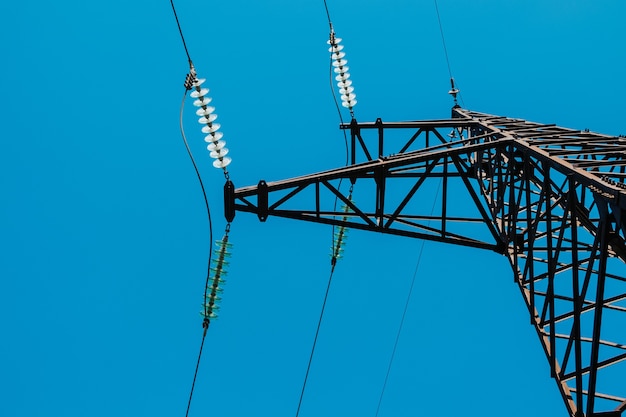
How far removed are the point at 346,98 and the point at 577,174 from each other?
12281 mm

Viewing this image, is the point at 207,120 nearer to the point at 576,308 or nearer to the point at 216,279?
the point at 216,279

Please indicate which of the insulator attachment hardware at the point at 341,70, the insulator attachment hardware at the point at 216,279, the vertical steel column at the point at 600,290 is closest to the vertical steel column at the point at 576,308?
the vertical steel column at the point at 600,290

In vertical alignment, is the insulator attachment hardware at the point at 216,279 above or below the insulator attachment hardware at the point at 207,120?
below

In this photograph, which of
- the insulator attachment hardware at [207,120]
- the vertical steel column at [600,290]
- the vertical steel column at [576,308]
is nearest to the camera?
the vertical steel column at [600,290]

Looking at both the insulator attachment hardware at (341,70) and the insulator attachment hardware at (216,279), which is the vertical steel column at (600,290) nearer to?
the insulator attachment hardware at (216,279)

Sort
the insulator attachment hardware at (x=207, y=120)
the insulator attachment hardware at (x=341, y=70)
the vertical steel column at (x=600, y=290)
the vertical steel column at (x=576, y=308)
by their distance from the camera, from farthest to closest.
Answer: the insulator attachment hardware at (x=341, y=70) < the insulator attachment hardware at (x=207, y=120) < the vertical steel column at (x=576, y=308) < the vertical steel column at (x=600, y=290)

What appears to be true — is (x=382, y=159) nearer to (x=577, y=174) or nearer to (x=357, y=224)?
(x=357, y=224)

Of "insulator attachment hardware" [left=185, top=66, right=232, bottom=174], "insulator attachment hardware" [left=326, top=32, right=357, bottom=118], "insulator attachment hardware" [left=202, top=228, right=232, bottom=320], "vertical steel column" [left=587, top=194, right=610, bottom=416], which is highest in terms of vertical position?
"insulator attachment hardware" [left=326, top=32, right=357, bottom=118]

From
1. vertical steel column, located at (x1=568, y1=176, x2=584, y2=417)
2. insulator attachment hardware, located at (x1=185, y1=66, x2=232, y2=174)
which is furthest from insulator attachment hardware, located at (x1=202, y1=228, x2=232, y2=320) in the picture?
vertical steel column, located at (x1=568, y1=176, x2=584, y2=417)

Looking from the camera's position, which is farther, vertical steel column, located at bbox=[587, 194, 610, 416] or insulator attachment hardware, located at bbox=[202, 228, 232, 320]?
insulator attachment hardware, located at bbox=[202, 228, 232, 320]

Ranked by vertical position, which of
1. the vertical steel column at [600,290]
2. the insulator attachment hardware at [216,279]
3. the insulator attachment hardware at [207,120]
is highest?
the insulator attachment hardware at [207,120]

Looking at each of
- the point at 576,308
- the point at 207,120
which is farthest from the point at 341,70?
the point at 576,308

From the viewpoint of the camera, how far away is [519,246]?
16688 millimetres

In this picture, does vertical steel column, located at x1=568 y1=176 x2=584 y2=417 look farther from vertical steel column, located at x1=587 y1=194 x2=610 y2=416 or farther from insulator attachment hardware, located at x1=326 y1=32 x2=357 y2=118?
insulator attachment hardware, located at x1=326 y1=32 x2=357 y2=118
